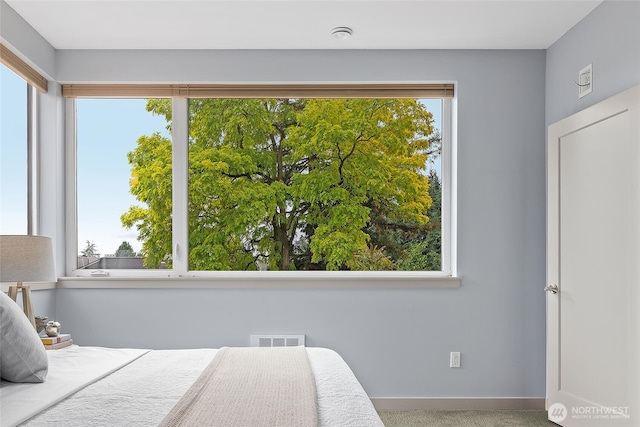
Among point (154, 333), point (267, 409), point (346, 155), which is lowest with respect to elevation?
point (154, 333)

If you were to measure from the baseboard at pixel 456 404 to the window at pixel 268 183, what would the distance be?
89 centimetres

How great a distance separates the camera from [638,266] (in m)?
2.60

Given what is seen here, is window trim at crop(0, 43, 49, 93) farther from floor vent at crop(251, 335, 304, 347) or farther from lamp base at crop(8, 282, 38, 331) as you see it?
floor vent at crop(251, 335, 304, 347)

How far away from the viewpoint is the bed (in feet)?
5.02

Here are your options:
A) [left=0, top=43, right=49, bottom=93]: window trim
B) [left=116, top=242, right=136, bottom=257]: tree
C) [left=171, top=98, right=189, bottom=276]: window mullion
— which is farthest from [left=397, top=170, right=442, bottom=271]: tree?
[left=0, top=43, right=49, bottom=93]: window trim

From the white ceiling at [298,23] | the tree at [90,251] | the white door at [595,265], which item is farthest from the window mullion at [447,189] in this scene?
the tree at [90,251]

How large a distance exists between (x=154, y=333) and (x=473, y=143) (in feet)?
8.40

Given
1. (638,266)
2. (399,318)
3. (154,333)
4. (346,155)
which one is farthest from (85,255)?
(638,266)

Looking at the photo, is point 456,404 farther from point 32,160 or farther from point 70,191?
point 32,160

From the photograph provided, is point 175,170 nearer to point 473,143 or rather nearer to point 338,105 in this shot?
point 338,105

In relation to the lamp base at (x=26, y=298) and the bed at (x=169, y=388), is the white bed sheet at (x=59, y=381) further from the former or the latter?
the lamp base at (x=26, y=298)

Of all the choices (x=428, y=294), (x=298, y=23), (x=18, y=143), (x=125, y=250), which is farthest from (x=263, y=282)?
(x=18, y=143)

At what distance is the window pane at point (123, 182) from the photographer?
12.8ft

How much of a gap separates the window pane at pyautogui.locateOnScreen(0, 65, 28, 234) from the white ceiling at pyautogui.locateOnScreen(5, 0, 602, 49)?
415mm
